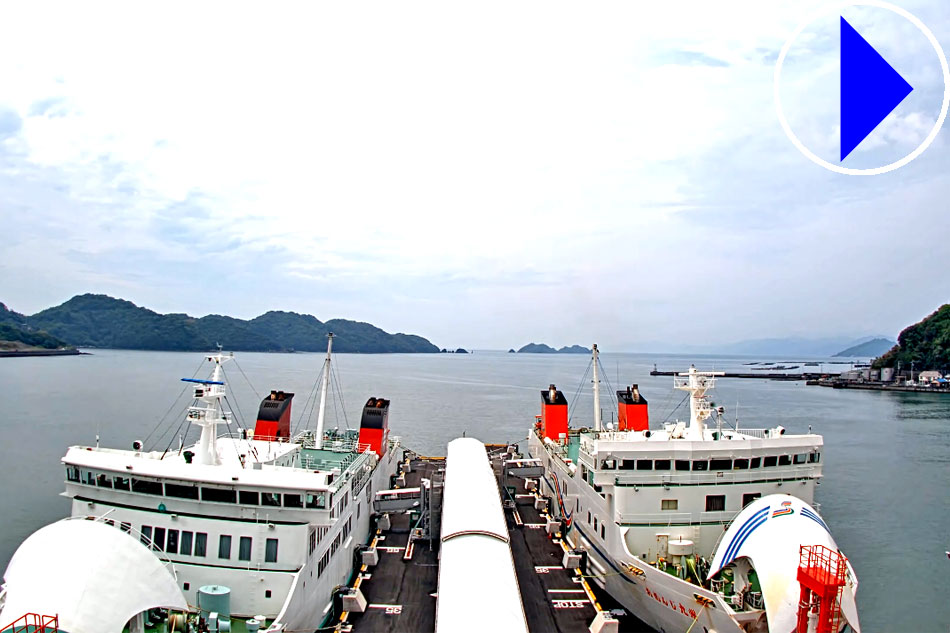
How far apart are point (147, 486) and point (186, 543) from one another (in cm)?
224

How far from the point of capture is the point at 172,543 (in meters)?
17.2

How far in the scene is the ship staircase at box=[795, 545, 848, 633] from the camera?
45.4ft

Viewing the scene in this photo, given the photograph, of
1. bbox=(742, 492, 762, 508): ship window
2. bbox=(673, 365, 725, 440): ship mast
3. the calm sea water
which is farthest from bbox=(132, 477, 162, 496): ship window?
bbox=(742, 492, 762, 508): ship window

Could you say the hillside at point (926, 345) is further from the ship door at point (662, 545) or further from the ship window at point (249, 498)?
the ship window at point (249, 498)

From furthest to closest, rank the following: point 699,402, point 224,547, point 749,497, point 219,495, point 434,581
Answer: point 699,402, point 434,581, point 749,497, point 219,495, point 224,547

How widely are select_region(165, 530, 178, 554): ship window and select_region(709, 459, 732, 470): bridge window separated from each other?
60.1ft

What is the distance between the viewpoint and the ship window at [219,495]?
17453mm

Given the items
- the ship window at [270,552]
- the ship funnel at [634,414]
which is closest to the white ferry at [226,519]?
the ship window at [270,552]

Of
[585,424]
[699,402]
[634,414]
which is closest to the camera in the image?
[699,402]

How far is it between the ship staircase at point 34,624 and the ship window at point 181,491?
17.9ft

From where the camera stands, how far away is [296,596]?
16.4 metres

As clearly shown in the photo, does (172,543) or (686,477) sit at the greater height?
(686,477)

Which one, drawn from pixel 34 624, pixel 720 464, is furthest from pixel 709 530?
pixel 34 624

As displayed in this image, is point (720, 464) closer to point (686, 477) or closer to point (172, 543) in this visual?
point (686, 477)
